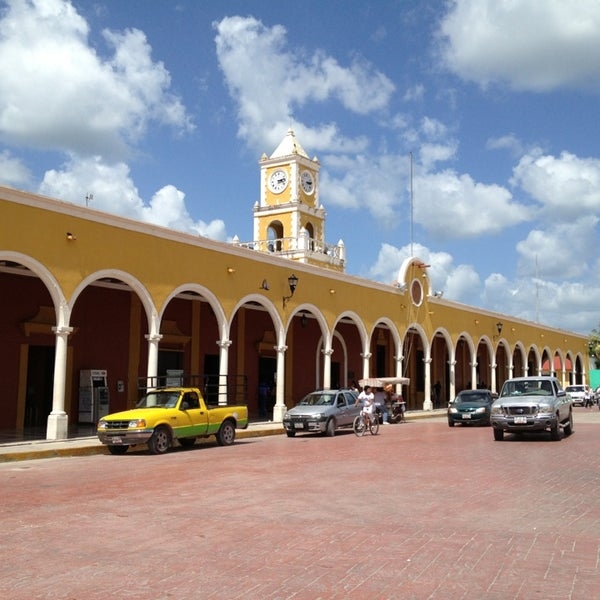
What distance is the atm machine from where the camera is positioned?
21594 mm

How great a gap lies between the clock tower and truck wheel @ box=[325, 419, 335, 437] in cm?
2396

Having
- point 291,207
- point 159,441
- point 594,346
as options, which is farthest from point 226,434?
point 594,346

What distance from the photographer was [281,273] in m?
26.2

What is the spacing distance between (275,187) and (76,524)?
4057 centimetres

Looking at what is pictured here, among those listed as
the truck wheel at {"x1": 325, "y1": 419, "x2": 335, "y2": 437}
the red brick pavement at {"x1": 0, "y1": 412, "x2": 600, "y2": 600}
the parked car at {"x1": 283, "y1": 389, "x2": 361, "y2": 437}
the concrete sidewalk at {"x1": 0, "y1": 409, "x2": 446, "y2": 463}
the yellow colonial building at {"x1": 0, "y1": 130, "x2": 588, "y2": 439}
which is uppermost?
the yellow colonial building at {"x1": 0, "y1": 130, "x2": 588, "y2": 439}

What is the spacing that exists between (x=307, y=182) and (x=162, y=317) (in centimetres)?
2465

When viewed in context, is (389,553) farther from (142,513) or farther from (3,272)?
(3,272)

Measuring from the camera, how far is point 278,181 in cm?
4722

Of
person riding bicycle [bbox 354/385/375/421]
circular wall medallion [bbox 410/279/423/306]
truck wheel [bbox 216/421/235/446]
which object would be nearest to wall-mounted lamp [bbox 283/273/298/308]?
person riding bicycle [bbox 354/385/375/421]

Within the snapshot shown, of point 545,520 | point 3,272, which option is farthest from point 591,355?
point 545,520

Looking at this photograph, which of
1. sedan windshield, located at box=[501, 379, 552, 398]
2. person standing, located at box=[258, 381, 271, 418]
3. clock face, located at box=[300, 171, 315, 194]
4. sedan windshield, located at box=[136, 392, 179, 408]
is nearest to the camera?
sedan windshield, located at box=[136, 392, 179, 408]

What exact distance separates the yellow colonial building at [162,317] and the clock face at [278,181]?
43.6ft

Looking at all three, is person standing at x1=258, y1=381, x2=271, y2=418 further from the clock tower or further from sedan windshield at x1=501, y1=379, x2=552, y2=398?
the clock tower

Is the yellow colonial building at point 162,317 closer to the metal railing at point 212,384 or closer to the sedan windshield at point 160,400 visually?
the metal railing at point 212,384
